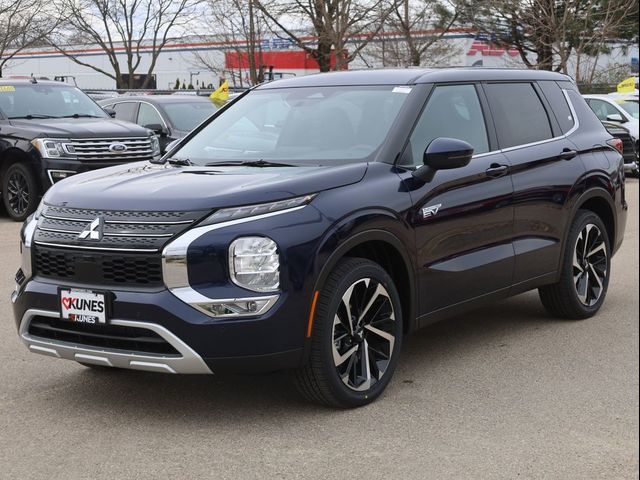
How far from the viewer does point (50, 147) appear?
1276cm

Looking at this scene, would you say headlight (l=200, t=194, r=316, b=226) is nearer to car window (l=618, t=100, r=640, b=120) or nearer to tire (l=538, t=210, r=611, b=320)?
tire (l=538, t=210, r=611, b=320)

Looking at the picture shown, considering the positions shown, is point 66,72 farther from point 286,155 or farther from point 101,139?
point 286,155

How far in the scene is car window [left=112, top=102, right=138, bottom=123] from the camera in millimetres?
16877

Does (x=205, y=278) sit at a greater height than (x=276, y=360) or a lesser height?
greater

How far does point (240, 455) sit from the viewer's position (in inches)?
173

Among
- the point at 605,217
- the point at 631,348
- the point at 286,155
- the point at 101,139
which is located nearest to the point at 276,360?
the point at 286,155

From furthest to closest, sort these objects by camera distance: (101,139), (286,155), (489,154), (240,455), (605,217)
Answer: (101,139) → (605,217) → (489,154) → (286,155) → (240,455)

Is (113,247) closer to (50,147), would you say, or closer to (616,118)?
(50,147)

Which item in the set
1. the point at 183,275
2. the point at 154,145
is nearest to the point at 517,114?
the point at 183,275

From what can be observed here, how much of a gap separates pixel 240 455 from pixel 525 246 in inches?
104

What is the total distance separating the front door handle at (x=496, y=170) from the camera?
597cm

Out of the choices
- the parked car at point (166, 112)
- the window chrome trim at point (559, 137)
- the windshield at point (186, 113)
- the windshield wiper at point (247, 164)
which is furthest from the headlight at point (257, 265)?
the windshield at point (186, 113)

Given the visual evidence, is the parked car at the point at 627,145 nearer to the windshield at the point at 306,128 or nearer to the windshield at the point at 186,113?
the windshield at the point at 186,113

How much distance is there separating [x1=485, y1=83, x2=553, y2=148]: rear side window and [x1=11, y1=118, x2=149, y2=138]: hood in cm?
763
